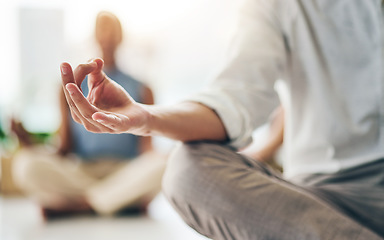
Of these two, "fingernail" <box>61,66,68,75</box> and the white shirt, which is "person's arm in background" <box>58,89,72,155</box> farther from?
"fingernail" <box>61,66,68,75</box>

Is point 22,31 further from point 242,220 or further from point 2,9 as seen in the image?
point 242,220

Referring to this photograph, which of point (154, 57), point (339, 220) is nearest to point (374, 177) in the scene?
Answer: point (339, 220)

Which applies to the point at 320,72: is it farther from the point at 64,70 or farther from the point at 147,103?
the point at 147,103

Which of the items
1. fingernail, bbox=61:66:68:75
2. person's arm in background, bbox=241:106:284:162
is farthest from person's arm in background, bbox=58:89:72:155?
fingernail, bbox=61:66:68:75

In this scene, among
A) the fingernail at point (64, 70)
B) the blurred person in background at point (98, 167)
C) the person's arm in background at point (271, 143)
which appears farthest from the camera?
the blurred person in background at point (98, 167)

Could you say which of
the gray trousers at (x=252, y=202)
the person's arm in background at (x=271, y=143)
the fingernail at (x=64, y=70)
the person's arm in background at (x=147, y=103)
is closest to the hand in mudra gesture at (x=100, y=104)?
the fingernail at (x=64, y=70)

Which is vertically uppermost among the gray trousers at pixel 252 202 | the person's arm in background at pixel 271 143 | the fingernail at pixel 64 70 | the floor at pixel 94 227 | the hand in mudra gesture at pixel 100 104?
the fingernail at pixel 64 70

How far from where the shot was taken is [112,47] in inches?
107

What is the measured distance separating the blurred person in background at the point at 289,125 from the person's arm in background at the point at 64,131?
1903 mm

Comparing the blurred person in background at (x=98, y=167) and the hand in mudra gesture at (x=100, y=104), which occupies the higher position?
the hand in mudra gesture at (x=100, y=104)

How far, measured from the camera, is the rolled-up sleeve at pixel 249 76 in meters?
0.88

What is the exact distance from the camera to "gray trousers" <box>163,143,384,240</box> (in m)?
0.75

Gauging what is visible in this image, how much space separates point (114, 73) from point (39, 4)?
2.85m

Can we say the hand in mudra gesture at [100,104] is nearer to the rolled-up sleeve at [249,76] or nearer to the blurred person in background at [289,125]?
the blurred person in background at [289,125]
